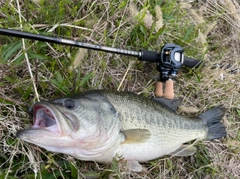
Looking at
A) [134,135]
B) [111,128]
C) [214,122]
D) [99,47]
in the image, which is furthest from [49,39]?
[214,122]

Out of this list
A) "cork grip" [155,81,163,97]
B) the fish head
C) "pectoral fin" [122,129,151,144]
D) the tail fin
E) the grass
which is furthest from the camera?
the tail fin

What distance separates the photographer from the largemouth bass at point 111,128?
218cm

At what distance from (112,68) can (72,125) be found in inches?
45.7

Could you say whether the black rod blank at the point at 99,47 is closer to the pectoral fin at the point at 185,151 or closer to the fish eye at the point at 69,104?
the fish eye at the point at 69,104

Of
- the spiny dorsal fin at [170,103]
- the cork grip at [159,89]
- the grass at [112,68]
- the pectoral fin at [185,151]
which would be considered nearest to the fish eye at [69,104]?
the grass at [112,68]

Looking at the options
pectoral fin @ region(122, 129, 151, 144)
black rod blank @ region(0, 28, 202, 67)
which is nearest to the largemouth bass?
pectoral fin @ region(122, 129, 151, 144)

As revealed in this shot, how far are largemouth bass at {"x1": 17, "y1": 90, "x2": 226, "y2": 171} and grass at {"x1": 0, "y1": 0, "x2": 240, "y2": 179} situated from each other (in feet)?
0.63

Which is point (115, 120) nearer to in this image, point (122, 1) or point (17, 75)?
point (17, 75)

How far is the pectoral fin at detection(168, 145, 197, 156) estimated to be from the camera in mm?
2967

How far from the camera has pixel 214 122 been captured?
3.21m

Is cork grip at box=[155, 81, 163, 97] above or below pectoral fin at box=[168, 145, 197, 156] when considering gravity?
above

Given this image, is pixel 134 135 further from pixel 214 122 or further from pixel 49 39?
pixel 214 122

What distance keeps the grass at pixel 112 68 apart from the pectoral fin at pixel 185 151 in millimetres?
152

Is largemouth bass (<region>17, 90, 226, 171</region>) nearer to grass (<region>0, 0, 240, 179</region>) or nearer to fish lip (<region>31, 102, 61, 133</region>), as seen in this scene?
fish lip (<region>31, 102, 61, 133</region>)
